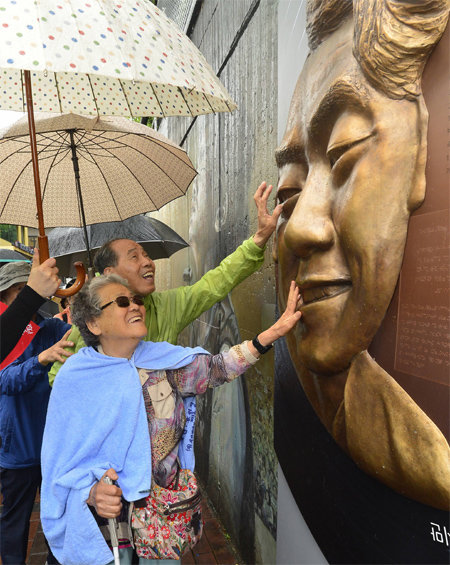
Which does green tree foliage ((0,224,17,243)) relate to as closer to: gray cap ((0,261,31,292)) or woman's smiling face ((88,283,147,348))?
gray cap ((0,261,31,292))

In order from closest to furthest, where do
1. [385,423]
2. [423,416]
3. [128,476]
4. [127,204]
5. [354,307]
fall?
[423,416] < [385,423] < [354,307] < [128,476] < [127,204]

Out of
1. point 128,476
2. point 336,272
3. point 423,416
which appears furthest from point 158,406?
point 423,416

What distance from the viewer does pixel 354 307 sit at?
53.2 inches

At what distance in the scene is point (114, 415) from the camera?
1.85 metres

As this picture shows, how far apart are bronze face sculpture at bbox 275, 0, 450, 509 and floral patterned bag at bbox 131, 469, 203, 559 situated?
0.66 meters

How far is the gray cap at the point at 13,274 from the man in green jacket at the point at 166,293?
0.55 meters

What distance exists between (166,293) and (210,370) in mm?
648

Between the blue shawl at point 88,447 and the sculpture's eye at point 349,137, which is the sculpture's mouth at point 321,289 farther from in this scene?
the blue shawl at point 88,447

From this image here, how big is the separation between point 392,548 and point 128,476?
96cm

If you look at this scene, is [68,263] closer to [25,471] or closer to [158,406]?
[25,471]

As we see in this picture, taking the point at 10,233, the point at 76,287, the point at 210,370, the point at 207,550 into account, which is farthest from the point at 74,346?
the point at 10,233

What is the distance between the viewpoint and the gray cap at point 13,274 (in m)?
2.73

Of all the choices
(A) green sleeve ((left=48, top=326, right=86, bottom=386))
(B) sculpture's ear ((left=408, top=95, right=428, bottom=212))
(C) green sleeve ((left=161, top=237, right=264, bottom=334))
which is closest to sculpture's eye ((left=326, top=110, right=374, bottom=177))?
(B) sculpture's ear ((left=408, top=95, right=428, bottom=212))

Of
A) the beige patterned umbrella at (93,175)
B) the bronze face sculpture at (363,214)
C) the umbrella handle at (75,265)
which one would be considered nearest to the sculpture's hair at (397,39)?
the bronze face sculpture at (363,214)
